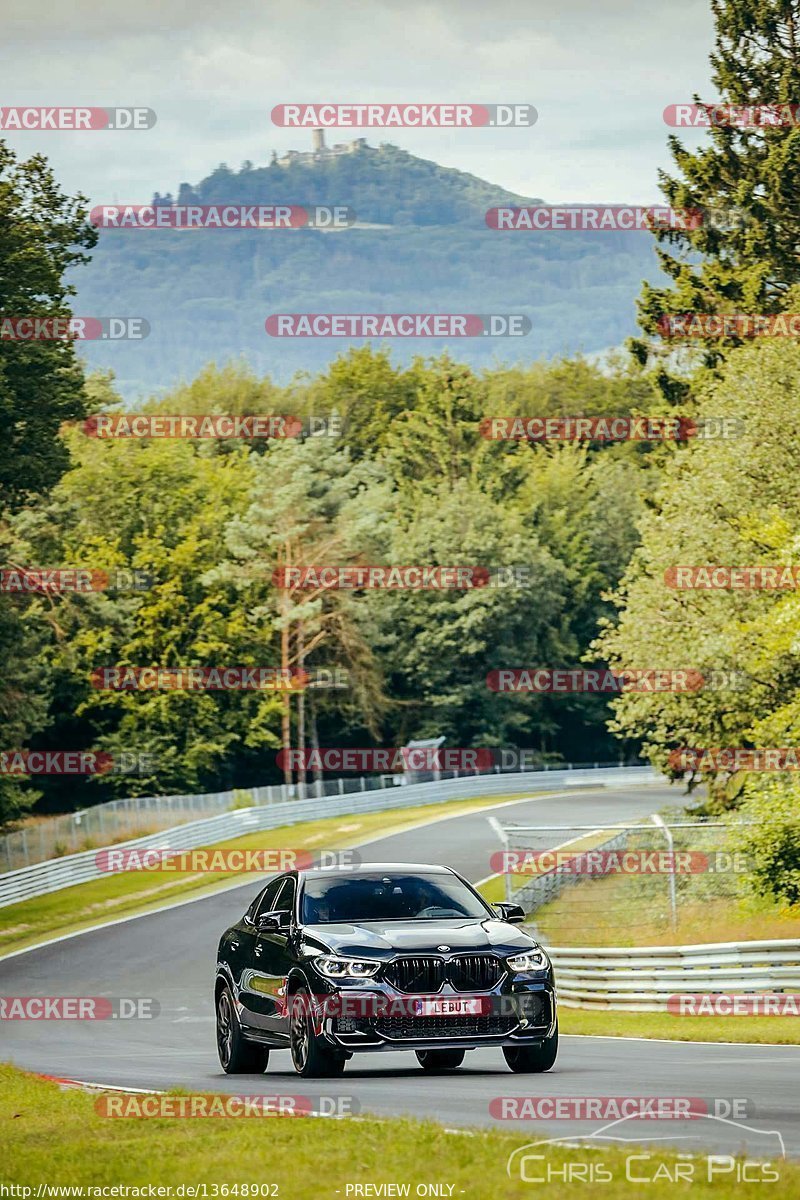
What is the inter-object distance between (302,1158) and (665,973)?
16.1 metres

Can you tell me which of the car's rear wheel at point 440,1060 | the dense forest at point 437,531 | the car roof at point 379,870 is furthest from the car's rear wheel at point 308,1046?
the dense forest at point 437,531

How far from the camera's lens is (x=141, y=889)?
5141cm

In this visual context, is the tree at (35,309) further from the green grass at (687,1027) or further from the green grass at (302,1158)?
the green grass at (302,1158)

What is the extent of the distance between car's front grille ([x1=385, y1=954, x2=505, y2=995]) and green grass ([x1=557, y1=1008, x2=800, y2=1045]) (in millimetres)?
5890

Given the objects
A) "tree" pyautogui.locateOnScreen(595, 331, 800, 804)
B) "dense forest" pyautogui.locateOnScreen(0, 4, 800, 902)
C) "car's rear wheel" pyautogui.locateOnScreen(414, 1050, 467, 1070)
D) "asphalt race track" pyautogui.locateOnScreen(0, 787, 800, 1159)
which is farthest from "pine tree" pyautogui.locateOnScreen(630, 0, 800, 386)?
"car's rear wheel" pyautogui.locateOnScreen(414, 1050, 467, 1070)

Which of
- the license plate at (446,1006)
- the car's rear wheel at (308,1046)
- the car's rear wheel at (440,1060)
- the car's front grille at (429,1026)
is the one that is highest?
the license plate at (446,1006)

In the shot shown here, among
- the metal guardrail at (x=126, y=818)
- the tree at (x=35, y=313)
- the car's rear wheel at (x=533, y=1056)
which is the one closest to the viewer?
the car's rear wheel at (x=533, y=1056)

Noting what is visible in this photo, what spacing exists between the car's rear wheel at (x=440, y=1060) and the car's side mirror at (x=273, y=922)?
1811 millimetres

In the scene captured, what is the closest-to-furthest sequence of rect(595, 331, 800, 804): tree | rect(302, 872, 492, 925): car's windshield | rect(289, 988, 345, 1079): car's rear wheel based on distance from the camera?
rect(289, 988, 345, 1079): car's rear wheel < rect(302, 872, 492, 925): car's windshield < rect(595, 331, 800, 804): tree

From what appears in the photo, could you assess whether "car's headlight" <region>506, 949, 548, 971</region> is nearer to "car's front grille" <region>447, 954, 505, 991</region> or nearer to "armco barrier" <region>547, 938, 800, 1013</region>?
"car's front grille" <region>447, 954, 505, 991</region>

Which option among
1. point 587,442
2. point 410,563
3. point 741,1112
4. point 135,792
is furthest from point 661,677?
point 587,442

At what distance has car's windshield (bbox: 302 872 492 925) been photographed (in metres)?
14.6

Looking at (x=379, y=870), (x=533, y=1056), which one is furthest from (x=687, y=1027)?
(x=379, y=870)

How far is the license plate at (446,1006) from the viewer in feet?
44.3
